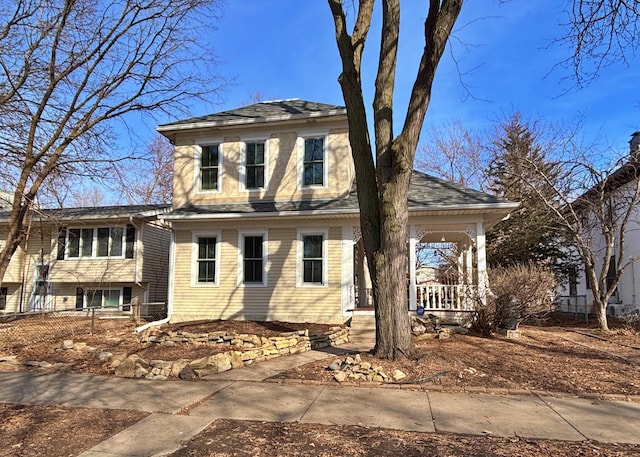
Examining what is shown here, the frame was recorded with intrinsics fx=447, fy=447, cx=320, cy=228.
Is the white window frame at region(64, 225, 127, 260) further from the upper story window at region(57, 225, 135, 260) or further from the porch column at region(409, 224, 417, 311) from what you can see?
the porch column at region(409, 224, 417, 311)

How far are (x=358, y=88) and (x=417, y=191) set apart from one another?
5.34m

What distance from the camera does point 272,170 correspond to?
519 inches

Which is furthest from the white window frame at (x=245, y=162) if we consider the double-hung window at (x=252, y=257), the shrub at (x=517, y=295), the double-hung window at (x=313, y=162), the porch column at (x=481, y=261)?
the shrub at (x=517, y=295)

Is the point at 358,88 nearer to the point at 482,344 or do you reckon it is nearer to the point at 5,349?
the point at 482,344

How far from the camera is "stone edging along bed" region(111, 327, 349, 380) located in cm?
687

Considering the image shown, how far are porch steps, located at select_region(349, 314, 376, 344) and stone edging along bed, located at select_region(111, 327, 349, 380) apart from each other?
0.88 ft

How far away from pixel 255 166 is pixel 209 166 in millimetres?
1483

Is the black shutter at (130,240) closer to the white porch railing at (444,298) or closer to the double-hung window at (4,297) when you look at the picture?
the double-hung window at (4,297)

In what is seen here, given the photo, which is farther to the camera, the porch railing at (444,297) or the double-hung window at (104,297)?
the double-hung window at (104,297)

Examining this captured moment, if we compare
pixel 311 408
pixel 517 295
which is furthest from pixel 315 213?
pixel 311 408

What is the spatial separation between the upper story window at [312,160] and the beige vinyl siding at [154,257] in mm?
6673

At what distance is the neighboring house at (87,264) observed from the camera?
15.9m

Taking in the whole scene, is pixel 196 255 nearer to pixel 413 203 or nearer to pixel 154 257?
pixel 154 257

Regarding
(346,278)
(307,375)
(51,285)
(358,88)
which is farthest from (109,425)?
(51,285)
